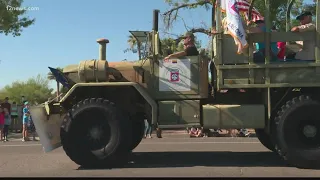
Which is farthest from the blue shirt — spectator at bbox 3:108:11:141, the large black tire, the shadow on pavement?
spectator at bbox 3:108:11:141

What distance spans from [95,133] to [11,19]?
18.0 meters

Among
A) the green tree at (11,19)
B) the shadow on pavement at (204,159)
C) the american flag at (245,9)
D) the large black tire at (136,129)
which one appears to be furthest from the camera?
the green tree at (11,19)

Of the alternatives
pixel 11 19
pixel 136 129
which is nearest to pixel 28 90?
pixel 11 19

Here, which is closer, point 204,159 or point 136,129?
point 204,159

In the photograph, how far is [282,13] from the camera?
60.2 ft

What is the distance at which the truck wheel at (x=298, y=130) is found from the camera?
23.6ft

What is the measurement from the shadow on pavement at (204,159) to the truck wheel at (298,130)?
525 millimetres

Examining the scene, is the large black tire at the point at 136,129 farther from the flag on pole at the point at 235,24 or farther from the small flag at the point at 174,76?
the flag on pole at the point at 235,24

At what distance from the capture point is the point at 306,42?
7438 millimetres

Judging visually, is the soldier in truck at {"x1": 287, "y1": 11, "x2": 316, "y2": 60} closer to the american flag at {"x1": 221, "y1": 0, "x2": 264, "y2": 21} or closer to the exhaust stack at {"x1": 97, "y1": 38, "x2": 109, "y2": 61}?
the american flag at {"x1": 221, "y1": 0, "x2": 264, "y2": 21}

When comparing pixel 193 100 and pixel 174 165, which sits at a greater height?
pixel 193 100

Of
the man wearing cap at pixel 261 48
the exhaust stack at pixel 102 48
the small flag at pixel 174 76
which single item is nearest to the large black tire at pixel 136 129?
the small flag at pixel 174 76

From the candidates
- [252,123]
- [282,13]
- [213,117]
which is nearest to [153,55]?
[213,117]

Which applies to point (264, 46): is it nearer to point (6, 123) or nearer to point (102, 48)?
point (102, 48)
